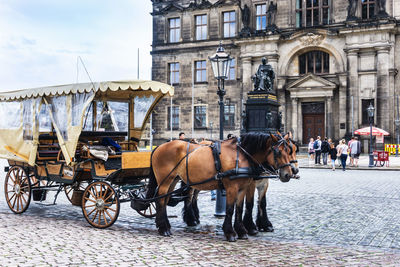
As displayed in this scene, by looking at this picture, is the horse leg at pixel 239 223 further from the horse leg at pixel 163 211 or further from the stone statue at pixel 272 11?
the stone statue at pixel 272 11

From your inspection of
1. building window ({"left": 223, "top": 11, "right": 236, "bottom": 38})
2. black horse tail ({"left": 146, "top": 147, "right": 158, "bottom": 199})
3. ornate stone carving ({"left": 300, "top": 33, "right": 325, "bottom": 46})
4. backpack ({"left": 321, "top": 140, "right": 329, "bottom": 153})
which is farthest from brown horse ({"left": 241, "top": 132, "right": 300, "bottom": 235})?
building window ({"left": 223, "top": 11, "right": 236, "bottom": 38})

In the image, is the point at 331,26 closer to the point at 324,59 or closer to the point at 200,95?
the point at 324,59

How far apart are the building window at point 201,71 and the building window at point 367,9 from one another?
15633 millimetres

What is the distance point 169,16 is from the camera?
150 ft

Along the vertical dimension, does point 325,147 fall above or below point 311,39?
below

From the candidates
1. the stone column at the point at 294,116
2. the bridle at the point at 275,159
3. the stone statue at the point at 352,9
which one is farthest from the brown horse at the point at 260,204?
the stone statue at the point at 352,9

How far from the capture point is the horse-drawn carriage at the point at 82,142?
876 cm

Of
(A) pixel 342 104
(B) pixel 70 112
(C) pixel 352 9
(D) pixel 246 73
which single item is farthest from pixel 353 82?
(B) pixel 70 112

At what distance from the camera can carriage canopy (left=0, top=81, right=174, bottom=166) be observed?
Result: 903 centimetres

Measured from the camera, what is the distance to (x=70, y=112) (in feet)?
30.3

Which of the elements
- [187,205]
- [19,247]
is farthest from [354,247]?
[19,247]

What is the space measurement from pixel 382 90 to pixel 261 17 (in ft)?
43.7

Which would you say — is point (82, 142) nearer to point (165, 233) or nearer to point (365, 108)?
point (165, 233)

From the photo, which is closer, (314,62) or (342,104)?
(342,104)
